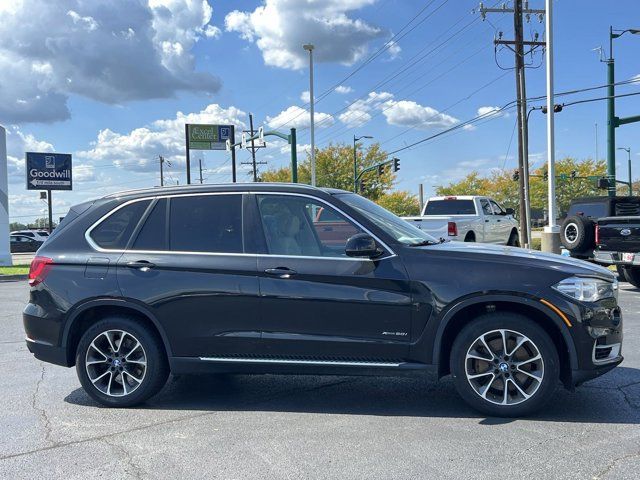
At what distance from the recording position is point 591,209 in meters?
14.2

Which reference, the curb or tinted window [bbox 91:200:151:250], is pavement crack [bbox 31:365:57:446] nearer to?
tinted window [bbox 91:200:151:250]

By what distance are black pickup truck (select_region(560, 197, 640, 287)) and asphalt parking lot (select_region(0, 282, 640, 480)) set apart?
6.10 metres

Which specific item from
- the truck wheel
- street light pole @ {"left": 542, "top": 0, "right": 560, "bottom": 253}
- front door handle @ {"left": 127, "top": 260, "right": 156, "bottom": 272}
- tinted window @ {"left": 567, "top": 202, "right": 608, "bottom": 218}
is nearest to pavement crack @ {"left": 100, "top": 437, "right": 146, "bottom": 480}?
front door handle @ {"left": 127, "top": 260, "right": 156, "bottom": 272}

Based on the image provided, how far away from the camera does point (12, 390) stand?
5.70m

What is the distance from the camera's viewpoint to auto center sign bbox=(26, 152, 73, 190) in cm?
3481

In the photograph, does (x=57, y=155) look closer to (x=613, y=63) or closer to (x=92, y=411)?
(x=613, y=63)

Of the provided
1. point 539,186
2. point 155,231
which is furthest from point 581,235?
point 539,186

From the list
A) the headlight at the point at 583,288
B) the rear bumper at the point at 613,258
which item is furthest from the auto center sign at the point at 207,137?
the headlight at the point at 583,288

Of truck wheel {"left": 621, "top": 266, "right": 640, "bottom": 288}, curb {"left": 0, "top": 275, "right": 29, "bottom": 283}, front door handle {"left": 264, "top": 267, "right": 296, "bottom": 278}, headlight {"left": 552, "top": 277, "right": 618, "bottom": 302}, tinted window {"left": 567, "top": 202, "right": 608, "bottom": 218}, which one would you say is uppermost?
tinted window {"left": 567, "top": 202, "right": 608, "bottom": 218}

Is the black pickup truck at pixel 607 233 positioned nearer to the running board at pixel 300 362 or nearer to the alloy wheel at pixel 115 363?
the running board at pixel 300 362

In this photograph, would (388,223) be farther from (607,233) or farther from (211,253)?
(607,233)

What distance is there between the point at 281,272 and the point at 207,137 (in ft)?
162

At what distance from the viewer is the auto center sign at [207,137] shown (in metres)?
52.1

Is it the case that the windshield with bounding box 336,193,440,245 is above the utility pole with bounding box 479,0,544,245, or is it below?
below
